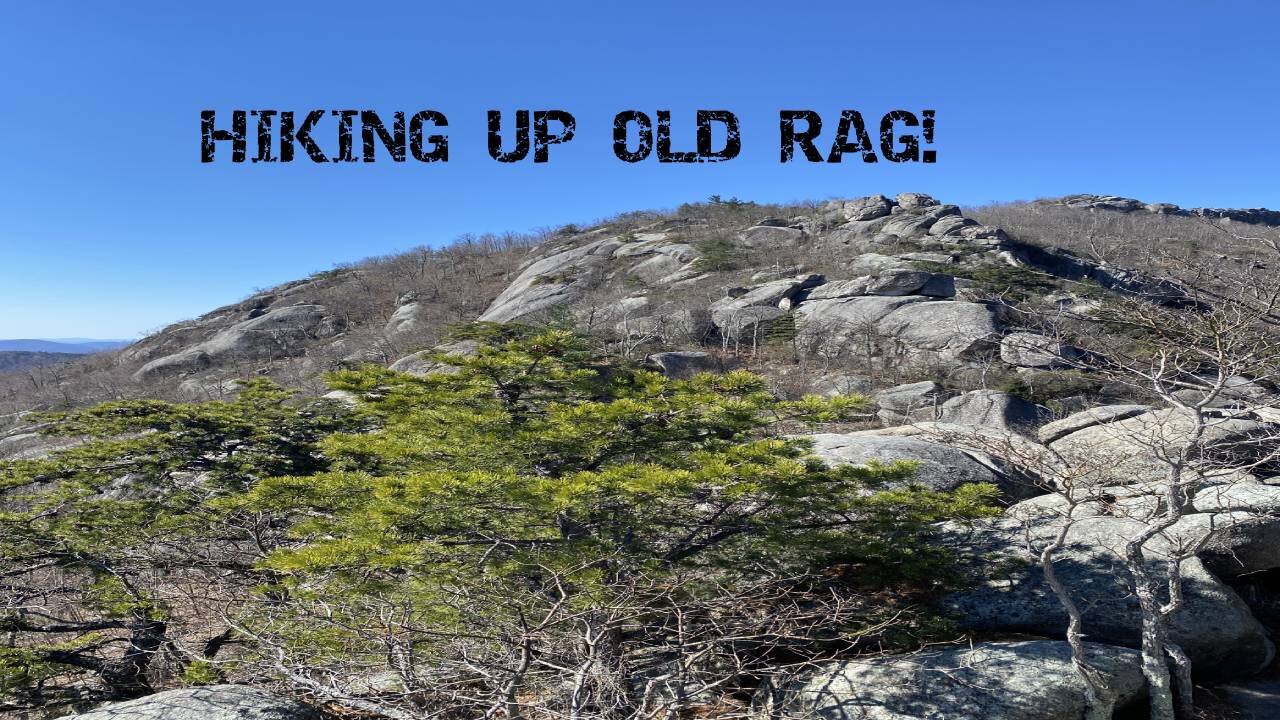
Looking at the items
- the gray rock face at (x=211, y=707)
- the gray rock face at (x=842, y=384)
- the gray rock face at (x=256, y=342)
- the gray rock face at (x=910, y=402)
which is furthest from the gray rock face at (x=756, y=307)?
the gray rock face at (x=256, y=342)

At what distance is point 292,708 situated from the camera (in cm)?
521

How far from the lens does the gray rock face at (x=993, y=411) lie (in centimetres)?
1631

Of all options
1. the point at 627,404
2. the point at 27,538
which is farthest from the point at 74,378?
the point at 627,404

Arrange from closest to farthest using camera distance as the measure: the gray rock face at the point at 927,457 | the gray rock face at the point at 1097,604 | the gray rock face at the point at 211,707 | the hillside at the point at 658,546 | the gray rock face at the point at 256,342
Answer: the gray rock face at the point at 211,707
the hillside at the point at 658,546
the gray rock face at the point at 1097,604
the gray rock face at the point at 927,457
the gray rock face at the point at 256,342

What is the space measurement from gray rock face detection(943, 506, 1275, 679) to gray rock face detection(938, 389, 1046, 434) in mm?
8952

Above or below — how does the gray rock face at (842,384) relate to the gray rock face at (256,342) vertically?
below

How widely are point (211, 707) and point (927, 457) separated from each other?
9106 mm

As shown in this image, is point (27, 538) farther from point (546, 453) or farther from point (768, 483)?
point (768, 483)

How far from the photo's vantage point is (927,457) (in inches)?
386

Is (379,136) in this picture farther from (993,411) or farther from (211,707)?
(993,411)

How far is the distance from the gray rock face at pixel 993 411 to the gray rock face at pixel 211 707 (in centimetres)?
1523

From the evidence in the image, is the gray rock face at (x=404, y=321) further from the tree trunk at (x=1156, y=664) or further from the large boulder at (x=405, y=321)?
the tree trunk at (x=1156, y=664)

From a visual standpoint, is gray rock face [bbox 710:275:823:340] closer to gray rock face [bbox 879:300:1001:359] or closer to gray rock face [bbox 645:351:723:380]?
gray rock face [bbox 645:351:723:380]

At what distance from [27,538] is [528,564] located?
7.27 meters
